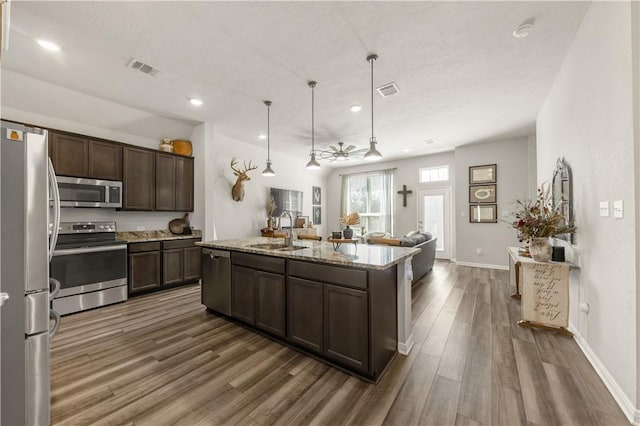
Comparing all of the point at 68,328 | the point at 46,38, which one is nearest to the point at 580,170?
the point at 46,38

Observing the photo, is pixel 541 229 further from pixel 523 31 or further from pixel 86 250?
pixel 86 250

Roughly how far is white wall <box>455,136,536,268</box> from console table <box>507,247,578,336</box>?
132 inches

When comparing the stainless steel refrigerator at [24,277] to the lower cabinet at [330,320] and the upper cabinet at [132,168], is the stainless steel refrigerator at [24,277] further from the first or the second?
the upper cabinet at [132,168]

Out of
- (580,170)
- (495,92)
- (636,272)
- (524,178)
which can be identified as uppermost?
(495,92)

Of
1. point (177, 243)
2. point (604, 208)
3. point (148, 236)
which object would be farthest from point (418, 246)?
point (148, 236)

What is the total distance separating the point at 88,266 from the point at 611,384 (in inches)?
221

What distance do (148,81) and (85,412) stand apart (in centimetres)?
349

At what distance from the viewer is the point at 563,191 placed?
299 centimetres

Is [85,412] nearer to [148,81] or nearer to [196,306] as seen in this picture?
[196,306]

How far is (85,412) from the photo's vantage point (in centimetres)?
168

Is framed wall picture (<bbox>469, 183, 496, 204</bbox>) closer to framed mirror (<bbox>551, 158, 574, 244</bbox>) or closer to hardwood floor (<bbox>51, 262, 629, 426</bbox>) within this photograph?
framed mirror (<bbox>551, 158, 574, 244</bbox>)

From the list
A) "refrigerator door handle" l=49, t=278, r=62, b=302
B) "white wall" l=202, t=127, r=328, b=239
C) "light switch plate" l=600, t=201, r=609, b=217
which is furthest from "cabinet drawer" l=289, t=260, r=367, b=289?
"white wall" l=202, t=127, r=328, b=239

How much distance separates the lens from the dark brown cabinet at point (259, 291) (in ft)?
8.30

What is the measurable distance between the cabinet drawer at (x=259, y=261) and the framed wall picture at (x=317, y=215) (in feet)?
18.7
